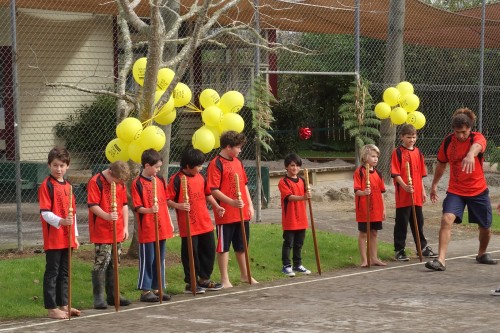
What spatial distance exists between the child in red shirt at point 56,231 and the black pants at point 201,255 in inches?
62.3

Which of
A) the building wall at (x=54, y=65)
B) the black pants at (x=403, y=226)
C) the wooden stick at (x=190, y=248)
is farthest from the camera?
the building wall at (x=54, y=65)

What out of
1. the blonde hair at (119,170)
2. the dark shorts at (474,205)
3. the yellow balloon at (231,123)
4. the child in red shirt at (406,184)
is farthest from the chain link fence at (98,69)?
the blonde hair at (119,170)

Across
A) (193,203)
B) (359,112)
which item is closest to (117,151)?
(193,203)

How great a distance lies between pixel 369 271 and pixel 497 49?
11833 mm

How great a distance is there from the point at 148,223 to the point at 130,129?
1066 millimetres

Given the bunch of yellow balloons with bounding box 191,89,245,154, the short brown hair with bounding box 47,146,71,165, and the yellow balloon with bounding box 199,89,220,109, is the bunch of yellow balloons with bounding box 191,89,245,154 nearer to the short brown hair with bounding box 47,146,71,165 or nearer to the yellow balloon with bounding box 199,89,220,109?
the yellow balloon with bounding box 199,89,220,109

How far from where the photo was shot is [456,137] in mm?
11906

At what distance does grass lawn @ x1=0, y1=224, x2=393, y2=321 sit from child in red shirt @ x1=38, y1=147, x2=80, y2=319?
294 millimetres

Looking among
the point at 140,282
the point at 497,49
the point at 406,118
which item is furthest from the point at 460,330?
the point at 497,49

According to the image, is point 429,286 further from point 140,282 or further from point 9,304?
point 9,304

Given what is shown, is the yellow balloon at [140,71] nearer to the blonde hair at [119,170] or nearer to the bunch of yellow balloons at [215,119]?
the bunch of yellow balloons at [215,119]

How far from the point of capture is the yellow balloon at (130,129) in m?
10.4

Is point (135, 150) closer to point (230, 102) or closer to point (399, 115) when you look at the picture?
point (230, 102)

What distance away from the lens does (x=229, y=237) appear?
1096 centimetres
